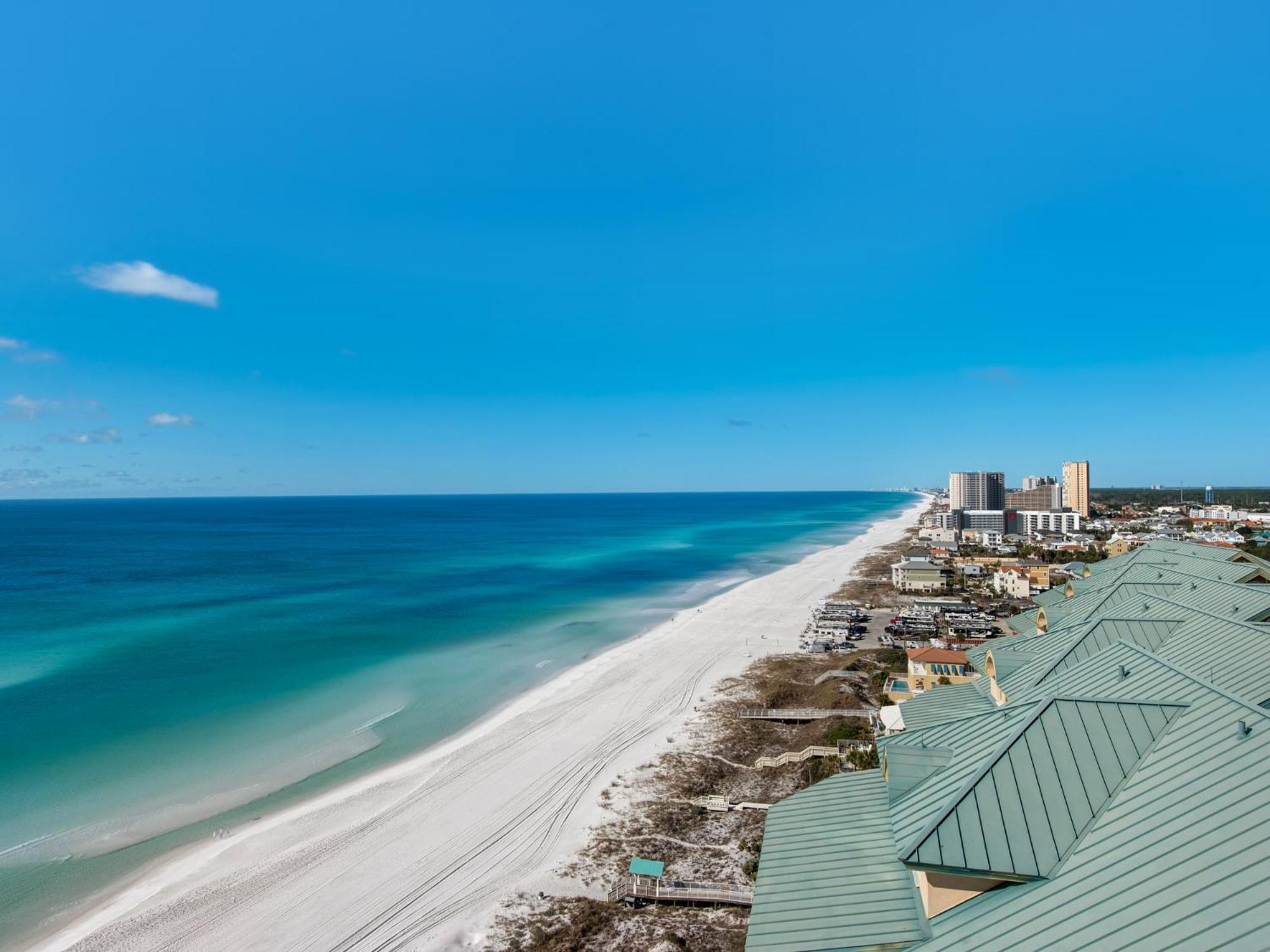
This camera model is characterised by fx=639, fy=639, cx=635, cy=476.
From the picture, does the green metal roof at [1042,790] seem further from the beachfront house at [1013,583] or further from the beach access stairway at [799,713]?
the beachfront house at [1013,583]

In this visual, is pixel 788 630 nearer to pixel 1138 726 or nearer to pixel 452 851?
pixel 452 851

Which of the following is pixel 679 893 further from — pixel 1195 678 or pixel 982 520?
pixel 982 520

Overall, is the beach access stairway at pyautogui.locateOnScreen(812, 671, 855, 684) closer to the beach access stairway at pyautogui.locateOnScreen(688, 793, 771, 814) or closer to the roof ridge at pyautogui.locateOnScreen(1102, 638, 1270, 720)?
the beach access stairway at pyautogui.locateOnScreen(688, 793, 771, 814)

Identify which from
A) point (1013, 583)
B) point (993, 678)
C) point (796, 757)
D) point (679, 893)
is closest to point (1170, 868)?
point (993, 678)

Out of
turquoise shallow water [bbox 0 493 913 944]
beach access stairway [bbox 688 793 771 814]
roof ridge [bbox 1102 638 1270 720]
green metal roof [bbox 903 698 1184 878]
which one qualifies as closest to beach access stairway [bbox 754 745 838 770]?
beach access stairway [bbox 688 793 771 814]

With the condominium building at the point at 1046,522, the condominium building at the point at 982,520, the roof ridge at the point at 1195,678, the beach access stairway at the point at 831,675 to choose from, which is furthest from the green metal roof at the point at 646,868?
the condominium building at the point at 982,520

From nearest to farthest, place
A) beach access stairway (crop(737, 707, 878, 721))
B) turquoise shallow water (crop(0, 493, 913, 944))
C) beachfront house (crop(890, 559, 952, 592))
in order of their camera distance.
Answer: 1. turquoise shallow water (crop(0, 493, 913, 944))
2. beach access stairway (crop(737, 707, 878, 721))
3. beachfront house (crop(890, 559, 952, 592))
